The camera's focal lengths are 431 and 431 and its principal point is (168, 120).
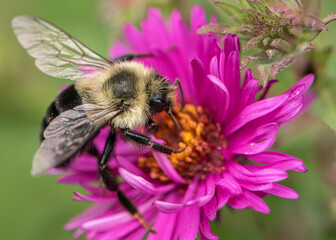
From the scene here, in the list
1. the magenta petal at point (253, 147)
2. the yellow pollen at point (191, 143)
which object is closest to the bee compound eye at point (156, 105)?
the yellow pollen at point (191, 143)

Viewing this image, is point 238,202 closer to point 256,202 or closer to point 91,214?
point 256,202

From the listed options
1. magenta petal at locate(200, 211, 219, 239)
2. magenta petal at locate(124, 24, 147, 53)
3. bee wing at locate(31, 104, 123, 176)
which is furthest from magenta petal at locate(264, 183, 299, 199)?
magenta petal at locate(124, 24, 147, 53)

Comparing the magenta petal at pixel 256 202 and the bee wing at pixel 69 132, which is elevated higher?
the bee wing at pixel 69 132

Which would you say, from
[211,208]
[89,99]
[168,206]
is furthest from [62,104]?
[211,208]

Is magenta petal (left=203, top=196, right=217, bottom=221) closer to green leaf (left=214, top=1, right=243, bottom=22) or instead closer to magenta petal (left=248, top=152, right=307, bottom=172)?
magenta petal (left=248, top=152, right=307, bottom=172)

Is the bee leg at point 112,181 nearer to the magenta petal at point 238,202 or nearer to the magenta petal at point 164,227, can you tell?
the magenta petal at point 164,227

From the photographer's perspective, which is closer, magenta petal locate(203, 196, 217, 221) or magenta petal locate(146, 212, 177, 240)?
magenta petal locate(203, 196, 217, 221)
